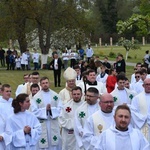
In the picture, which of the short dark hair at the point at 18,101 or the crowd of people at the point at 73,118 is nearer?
the crowd of people at the point at 73,118

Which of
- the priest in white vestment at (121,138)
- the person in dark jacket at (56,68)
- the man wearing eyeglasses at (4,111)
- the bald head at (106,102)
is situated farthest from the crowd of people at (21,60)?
the priest in white vestment at (121,138)

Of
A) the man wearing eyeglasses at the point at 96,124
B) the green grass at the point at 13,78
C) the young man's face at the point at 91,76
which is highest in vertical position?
the young man's face at the point at 91,76

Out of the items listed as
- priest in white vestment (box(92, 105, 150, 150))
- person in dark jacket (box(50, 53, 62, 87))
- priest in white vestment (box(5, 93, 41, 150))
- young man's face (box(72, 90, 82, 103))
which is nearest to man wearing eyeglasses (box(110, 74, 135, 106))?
young man's face (box(72, 90, 82, 103))

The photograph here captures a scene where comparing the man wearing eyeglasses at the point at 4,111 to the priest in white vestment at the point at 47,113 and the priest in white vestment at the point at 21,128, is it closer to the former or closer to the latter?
the priest in white vestment at the point at 21,128

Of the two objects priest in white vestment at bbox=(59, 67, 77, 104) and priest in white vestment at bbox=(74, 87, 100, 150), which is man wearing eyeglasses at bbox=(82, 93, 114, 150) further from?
priest in white vestment at bbox=(59, 67, 77, 104)

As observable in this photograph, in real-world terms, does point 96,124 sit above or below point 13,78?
above

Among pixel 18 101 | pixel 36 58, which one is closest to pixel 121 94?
pixel 18 101

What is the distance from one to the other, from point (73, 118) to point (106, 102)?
9.10 feet

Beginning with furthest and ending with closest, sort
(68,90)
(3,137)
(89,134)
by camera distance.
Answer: (68,90)
(3,137)
(89,134)

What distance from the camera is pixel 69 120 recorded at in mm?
11055

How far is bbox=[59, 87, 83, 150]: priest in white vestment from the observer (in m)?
10.7

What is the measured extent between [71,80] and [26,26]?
32090 mm

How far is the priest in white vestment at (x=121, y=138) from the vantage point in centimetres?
662

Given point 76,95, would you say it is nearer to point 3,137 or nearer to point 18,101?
point 18,101
